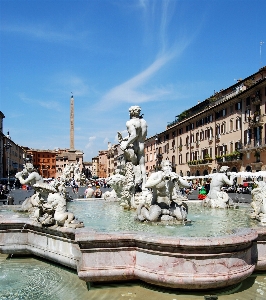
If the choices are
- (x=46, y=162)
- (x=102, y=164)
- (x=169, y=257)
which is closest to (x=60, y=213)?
(x=169, y=257)

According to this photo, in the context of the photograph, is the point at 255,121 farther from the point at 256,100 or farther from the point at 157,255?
the point at 157,255

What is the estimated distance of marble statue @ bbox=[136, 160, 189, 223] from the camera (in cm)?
739

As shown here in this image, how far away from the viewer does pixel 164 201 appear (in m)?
7.57

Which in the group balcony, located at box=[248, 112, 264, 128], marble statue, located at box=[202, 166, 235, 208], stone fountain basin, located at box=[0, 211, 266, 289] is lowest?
stone fountain basin, located at box=[0, 211, 266, 289]

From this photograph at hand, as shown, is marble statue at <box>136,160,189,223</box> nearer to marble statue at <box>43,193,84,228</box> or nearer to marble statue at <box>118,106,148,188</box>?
marble statue at <box>43,193,84,228</box>

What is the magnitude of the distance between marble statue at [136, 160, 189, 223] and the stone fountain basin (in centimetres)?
184

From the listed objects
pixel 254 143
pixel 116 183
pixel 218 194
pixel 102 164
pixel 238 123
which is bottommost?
pixel 218 194

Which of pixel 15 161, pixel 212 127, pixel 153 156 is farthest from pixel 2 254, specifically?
pixel 15 161

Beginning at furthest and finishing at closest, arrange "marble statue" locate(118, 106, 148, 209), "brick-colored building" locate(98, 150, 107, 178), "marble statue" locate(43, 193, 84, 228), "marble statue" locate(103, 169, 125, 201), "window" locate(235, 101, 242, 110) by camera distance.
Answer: "brick-colored building" locate(98, 150, 107, 178), "window" locate(235, 101, 242, 110), "marble statue" locate(103, 169, 125, 201), "marble statue" locate(118, 106, 148, 209), "marble statue" locate(43, 193, 84, 228)

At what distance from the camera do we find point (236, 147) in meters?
44.2

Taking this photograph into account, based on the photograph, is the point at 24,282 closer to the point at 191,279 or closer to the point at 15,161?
the point at 191,279

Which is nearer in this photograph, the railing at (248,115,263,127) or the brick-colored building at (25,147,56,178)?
the railing at (248,115,263,127)

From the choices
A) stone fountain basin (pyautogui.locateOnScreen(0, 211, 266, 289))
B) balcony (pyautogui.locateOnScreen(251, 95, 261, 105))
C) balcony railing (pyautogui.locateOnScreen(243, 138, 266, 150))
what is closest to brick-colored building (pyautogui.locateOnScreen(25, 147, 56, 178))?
balcony railing (pyautogui.locateOnScreen(243, 138, 266, 150))

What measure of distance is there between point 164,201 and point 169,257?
2524mm
